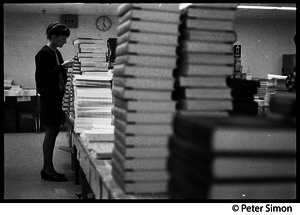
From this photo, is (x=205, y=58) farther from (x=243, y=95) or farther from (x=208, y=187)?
(x=208, y=187)

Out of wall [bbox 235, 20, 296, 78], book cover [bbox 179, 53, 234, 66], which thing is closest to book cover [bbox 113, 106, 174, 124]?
book cover [bbox 179, 53, 234, 66]

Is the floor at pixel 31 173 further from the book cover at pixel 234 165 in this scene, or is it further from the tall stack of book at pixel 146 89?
the book cover at pixel 234 165

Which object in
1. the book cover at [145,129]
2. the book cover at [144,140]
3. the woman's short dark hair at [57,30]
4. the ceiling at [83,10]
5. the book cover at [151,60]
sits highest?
the ceiling at [83,10]

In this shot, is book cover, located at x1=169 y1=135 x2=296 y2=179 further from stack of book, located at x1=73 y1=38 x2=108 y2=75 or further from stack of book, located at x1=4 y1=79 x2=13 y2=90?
stack of book, located at x1=4 y1=79 x2=13 y2=90

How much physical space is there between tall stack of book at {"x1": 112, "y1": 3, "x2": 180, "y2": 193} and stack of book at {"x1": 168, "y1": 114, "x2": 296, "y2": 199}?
0.60m

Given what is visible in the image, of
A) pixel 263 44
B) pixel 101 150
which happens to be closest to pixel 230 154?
pixel 101 150

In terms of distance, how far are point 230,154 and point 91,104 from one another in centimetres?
278

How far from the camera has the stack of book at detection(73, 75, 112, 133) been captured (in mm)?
3590

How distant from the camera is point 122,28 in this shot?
1.74 m

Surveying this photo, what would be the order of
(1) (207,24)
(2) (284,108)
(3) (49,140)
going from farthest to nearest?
(3) (49,140)
(1) (207,24)
(2) (284,108)

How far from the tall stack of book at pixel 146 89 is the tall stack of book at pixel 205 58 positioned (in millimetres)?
57

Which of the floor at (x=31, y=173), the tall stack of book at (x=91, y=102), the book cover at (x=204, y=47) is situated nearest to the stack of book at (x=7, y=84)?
the floor at (x=31, y=173)

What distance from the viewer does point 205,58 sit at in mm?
1600

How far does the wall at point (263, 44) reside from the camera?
11.9 meters
